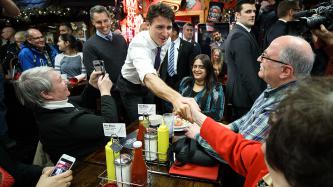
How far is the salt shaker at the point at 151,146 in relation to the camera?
154 centimetres

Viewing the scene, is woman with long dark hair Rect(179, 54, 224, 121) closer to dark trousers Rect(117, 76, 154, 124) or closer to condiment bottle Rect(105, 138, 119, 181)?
dark trousers Rect(117, 76, 154, 124)

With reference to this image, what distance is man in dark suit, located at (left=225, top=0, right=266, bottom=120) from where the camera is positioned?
2.89 m

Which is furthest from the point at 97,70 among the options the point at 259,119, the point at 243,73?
the point at 243,73

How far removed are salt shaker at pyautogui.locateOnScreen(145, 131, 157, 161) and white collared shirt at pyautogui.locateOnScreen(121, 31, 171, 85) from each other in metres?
0.72

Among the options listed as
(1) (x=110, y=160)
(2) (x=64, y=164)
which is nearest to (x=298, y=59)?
(1) (x=110, y=160)

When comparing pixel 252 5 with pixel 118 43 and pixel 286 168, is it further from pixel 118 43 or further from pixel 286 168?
pixel 286 168

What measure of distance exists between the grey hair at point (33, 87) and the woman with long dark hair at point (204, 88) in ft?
5.55

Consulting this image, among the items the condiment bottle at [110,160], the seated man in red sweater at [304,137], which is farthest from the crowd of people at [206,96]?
the condiment bottle at [110,160]

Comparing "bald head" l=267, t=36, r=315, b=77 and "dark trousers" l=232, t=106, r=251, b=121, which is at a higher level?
"bald head" l=267, t=36, r=315, b=77

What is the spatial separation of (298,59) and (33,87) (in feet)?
5.79

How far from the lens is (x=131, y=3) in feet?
24.1

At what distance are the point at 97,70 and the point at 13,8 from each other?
114cm

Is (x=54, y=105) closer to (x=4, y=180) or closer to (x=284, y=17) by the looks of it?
(x=4, y=180)

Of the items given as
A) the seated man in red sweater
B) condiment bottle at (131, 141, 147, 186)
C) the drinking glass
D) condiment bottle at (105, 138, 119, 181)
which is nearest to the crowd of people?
the seated man in red sweater
